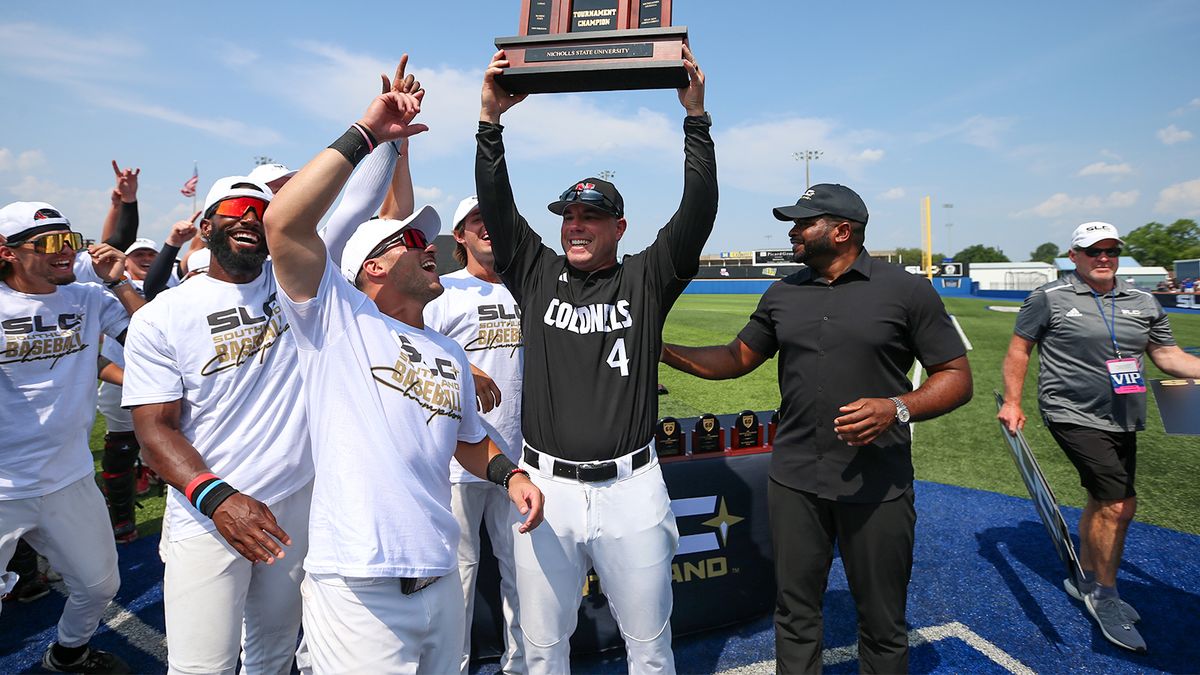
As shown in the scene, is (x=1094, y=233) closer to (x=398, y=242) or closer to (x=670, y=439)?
(x=670, y=439)

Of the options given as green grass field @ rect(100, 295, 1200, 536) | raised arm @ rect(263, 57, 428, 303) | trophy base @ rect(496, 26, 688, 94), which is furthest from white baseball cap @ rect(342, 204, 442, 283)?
green grass field @ rect(100, 295, 1200, 536)

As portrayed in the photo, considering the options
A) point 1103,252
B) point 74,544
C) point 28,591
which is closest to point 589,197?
point 74,544

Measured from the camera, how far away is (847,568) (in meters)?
2.80

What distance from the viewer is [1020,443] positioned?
393 centimetres

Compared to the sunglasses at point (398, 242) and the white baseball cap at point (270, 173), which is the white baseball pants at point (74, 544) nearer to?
the white baseball cap at point (270, 173)

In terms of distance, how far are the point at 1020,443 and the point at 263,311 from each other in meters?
4.46

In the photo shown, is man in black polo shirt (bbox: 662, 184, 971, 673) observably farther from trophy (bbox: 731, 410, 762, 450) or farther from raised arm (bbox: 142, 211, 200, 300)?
raised arm (bbox: 142, 211, 200, 300)

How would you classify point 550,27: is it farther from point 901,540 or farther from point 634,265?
point 901,540

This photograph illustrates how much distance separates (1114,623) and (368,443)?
4416mm

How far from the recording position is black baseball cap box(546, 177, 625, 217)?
268 centimetres

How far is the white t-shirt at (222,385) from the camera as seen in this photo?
2432mm

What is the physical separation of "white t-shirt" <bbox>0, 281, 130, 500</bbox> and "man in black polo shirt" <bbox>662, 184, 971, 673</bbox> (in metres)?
3.75

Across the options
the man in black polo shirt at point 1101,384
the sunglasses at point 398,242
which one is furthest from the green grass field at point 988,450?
the sunglasses at point 398,242

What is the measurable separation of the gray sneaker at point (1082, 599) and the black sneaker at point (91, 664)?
5868mm
